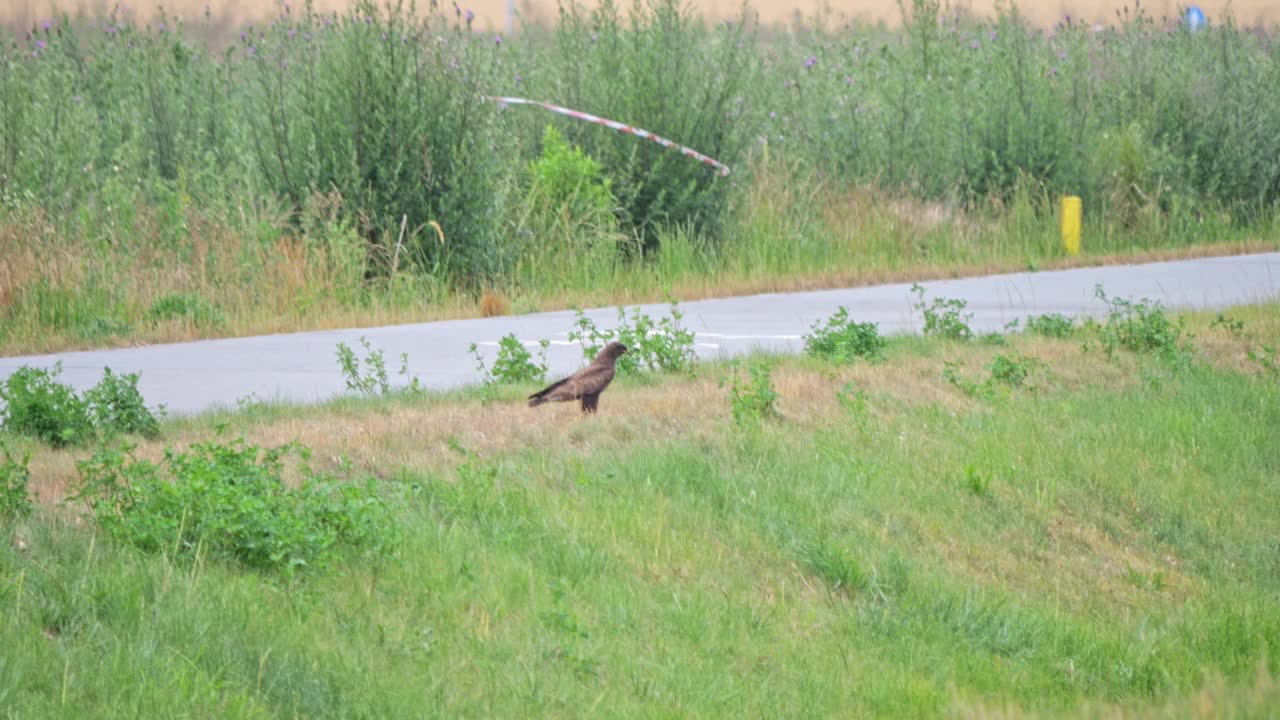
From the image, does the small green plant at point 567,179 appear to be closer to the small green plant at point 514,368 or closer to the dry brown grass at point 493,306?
the dry brown grass at point 493,306

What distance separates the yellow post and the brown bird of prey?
39.1ft

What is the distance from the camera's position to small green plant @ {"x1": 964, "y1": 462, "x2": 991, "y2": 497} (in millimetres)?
7453

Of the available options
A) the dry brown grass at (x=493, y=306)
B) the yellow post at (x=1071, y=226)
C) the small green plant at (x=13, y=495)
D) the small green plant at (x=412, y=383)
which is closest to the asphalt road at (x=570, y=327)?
the small green plant at (x=412, y=383)

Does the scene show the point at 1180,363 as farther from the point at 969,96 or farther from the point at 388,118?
the point at 969,96

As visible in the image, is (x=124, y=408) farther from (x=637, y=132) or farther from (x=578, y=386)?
(x=637, y=132)

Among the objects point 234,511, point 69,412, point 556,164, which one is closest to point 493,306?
point 556,164

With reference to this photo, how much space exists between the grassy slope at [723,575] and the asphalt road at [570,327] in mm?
1594

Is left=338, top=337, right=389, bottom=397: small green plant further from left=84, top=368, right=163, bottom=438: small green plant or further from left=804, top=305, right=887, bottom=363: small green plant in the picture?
left=804, top=305, right=887, bottom=363: small green plant

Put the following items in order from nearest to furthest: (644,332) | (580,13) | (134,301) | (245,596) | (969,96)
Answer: (245,596)
(644,332)
(134,301)
(580,13)
(969,96)

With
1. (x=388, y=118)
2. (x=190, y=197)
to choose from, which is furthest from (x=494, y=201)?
(x=190, y=197)

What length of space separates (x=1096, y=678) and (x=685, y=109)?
12.2 m

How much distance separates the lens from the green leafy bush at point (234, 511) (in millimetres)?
5531

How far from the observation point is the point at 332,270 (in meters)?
13.7

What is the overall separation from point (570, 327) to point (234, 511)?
7.11 m
